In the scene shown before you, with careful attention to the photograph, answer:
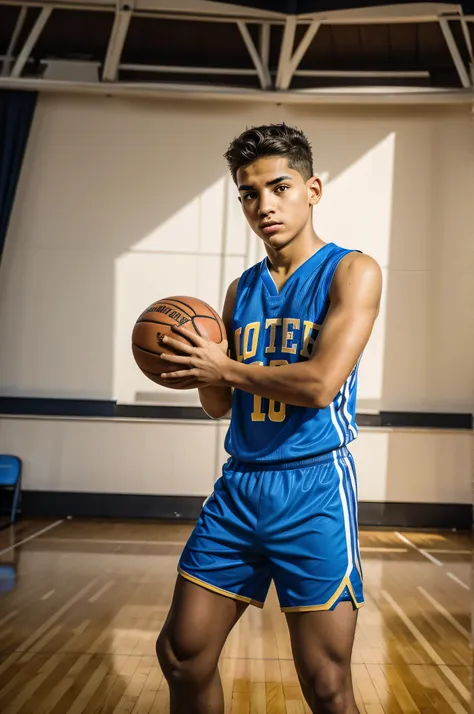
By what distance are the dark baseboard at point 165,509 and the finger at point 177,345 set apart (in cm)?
607

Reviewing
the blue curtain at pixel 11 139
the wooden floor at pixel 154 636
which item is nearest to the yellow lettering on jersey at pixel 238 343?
the wooden floor at pixel 154 636

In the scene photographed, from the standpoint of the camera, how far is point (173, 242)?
793cm

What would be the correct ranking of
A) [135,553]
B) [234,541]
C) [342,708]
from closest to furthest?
[342,708] → [234,541] → [135,553]

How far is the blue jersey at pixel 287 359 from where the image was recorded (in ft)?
5.76

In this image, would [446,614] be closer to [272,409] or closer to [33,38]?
[272,409]

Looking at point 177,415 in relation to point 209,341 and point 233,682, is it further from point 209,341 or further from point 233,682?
point 209,341

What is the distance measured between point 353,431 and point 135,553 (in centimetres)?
447

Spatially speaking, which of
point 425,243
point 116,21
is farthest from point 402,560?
point 116,21

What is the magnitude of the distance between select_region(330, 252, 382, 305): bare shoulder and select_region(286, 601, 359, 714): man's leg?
25.7 inches

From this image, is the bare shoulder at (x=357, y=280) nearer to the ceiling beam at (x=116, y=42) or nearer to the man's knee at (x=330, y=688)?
the man's knee at (x=330, y=688)

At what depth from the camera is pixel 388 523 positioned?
7.68 meters

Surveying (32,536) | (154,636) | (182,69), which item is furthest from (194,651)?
(182,69)

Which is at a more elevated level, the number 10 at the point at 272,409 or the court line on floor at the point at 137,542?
the number 10 at the point at 272,409

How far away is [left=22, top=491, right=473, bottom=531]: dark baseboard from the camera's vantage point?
7684mm
